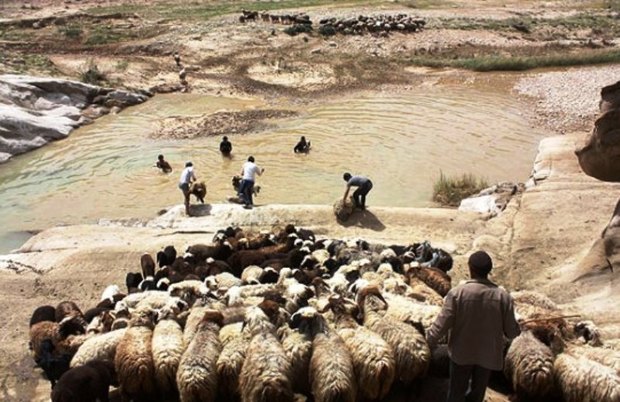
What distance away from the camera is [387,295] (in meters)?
9.46

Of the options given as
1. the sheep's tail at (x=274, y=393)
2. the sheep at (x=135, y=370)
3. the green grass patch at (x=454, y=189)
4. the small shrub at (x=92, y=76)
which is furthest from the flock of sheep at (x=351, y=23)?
the sheep's tail at (x=274, y=393)

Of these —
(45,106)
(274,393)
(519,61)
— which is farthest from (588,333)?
(519,61)

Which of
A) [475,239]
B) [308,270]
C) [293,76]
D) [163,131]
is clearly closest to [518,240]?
[475,239]

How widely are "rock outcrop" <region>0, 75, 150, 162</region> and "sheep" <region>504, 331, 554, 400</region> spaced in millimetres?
19444

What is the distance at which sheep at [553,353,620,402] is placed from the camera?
261 inches

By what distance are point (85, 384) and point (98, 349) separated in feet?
3.50

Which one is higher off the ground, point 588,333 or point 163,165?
point 588,333

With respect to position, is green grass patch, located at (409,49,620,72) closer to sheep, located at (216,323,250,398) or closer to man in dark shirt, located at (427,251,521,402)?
sheep, located at (216,323,250,398)

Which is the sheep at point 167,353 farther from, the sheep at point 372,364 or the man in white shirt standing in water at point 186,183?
the man in white shirt standing in water at point 186,183

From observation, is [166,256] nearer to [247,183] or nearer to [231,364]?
[247,183]

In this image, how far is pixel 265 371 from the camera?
22.6 ft

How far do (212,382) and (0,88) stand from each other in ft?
72.0

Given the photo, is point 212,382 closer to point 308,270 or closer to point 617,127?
point 308,270

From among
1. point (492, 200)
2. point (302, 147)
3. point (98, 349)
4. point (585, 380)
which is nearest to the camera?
point (585, 380)
